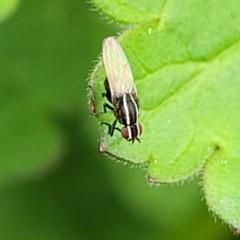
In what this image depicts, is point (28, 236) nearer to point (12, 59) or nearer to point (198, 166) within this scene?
point (12, 59)

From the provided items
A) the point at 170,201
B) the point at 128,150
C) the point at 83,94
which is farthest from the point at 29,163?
the point at 128,150

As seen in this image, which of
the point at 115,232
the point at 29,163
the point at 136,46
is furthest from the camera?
the point at 115,232

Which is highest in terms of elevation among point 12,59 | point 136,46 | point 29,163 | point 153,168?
point 136,46

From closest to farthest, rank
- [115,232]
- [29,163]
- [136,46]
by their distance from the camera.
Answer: [136,46] → [29,163] → [115,232]

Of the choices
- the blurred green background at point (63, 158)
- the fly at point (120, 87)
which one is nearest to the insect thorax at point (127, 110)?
the fly at point (120, 87)

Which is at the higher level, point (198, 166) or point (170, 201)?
point (198, 166)

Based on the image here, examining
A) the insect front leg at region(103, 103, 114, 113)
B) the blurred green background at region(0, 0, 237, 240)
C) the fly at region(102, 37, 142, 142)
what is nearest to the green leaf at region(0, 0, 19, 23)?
the blurred green background at region(0, 0, 237, 240)
